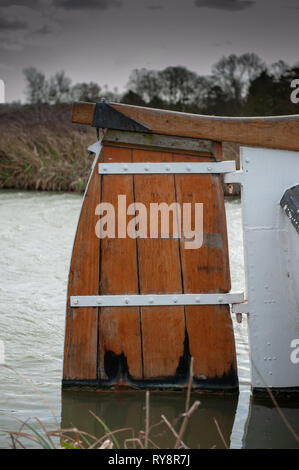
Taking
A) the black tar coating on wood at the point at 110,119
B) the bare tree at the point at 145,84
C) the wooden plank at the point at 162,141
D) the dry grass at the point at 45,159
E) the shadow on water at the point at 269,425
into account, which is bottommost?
the shadow on water at the point at 269,425

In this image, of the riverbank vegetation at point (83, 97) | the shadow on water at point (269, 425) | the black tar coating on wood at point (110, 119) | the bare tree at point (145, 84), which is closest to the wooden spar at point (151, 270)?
the black tar coating on wood at point (110, 119)

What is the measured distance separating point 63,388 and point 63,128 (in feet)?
45.5

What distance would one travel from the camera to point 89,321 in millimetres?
3369

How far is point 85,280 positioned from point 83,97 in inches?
862

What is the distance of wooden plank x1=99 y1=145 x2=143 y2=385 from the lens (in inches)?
→ 131

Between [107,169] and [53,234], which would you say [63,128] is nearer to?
[53,234]

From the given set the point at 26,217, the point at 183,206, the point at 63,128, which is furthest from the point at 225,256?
the point at 63,128

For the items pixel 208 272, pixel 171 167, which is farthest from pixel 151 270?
pixel 171 167

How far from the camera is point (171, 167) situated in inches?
130

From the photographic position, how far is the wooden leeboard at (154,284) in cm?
332

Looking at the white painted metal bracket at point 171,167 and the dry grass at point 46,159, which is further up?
the dry grass at point 46,159

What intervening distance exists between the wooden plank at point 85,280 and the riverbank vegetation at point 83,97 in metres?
9.52

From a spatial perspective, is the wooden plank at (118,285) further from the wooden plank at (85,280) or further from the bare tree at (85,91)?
the bare tree at (85,91)

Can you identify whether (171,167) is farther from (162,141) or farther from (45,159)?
(45,159)
